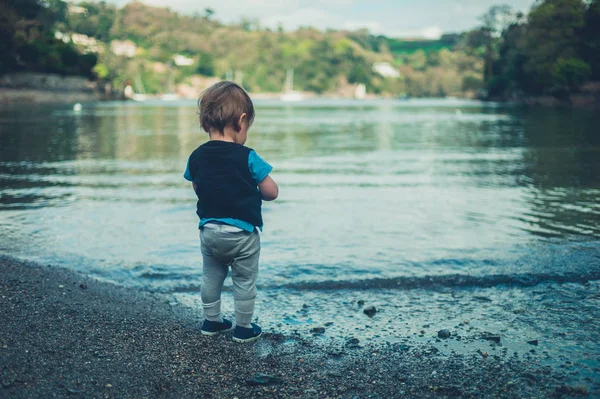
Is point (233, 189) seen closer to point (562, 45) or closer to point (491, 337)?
point (491, 337)

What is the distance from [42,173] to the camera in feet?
43.0

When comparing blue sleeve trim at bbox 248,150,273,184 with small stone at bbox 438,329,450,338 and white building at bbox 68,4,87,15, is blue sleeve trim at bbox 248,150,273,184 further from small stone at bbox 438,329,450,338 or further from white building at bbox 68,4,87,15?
white building at bbox 68,4,87,15

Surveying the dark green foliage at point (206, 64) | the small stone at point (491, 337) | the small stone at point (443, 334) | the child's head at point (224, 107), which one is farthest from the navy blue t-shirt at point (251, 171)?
the dark green foliage at point (206, 64)

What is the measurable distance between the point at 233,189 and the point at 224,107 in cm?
54

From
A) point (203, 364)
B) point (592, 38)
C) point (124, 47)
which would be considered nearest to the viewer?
point (203, 364)

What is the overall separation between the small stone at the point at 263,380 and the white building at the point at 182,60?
7019 inches

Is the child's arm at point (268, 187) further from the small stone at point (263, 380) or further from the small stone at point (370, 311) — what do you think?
the small stone at point (370, 311)

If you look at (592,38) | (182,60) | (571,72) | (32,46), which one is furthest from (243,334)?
(182,60)

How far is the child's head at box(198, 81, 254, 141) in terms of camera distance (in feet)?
12.0

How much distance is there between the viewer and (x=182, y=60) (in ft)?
576

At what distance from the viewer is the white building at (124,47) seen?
512 feet

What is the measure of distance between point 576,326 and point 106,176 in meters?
11.2

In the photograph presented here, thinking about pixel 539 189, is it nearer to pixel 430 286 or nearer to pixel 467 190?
pixel 467 190

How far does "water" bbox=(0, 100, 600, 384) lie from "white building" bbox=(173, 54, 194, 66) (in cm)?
16488
